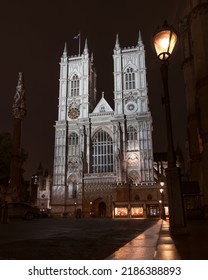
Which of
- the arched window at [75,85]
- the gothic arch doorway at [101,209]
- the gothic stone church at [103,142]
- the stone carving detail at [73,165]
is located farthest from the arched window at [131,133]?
the arched window at [75,85]

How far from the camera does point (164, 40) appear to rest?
6.00m

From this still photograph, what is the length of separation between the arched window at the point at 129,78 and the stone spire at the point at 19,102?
28185 mm

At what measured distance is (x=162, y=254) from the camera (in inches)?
112

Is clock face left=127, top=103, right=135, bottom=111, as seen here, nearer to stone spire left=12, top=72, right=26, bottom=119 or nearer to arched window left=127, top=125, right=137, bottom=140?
arched window left=127, top=125, right=137, bottom=140

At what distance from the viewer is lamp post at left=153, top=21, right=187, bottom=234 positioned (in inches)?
227

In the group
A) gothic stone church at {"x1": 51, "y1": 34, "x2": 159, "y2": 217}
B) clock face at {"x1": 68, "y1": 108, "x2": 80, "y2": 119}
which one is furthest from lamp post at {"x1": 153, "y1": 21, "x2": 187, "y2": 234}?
clock face at {"x1": 68, "y1": 108, "x2": 80, "y2": 119}

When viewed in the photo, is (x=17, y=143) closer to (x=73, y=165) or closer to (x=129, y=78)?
(x=73, y=165)

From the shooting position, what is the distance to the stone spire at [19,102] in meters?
24.1

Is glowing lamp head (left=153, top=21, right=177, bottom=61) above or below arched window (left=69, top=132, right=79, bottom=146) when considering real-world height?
below

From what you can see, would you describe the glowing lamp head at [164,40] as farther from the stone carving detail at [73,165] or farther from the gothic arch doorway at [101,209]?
the stone carving detail at [73,165]

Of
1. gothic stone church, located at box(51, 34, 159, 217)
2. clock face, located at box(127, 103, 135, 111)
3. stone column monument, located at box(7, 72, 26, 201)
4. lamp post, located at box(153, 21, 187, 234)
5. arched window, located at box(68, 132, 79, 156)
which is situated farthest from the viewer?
arched window, located at box(68, 132, 79, 156)
